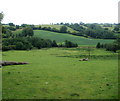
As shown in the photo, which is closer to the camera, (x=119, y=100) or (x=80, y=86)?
(x=119, y=100)

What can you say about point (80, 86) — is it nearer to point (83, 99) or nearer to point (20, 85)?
point (83, 99)

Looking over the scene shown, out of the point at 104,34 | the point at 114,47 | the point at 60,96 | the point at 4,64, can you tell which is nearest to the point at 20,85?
the point at 60,96

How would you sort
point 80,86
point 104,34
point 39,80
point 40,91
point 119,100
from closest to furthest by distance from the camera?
point 119,100 → point 40,91 → point 80,86 → point 39,80 → point 104,34

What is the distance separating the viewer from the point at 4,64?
3048cm

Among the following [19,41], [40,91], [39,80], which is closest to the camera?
[40,91]

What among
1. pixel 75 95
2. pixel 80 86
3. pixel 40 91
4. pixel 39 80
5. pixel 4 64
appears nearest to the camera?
pixel 75 95

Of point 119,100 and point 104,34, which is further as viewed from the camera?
point 104,34

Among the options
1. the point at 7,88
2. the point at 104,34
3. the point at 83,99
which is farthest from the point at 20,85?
the point at 104,34

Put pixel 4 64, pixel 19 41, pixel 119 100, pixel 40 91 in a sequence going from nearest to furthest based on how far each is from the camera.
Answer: pixel 119 100 < pixel 40 91 < pixel 4 64 < pixel 19 41

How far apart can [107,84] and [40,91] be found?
5.85 m

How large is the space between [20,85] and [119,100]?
8052 millimetres

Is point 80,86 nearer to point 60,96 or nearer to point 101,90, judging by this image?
point 101,90

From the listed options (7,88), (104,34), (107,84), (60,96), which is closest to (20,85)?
(7,88)

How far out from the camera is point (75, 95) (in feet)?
43.5
